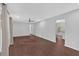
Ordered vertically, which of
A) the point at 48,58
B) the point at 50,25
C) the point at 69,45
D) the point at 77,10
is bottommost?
the point at 69,45

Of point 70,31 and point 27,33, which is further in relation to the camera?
point 27,33

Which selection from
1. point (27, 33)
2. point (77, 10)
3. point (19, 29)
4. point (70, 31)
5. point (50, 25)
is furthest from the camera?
point (27, 33)

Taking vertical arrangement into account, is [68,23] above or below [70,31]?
above

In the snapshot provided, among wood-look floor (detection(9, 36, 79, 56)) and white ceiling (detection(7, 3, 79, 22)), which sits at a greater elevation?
white ceiling (detection(7, 3, 79, 22))

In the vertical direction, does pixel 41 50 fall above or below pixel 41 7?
below

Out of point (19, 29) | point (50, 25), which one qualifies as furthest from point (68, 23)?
point (19, 29)

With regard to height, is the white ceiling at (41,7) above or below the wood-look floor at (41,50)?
above

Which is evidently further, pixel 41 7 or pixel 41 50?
pixel 41 50

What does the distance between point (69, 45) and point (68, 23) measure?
1.35 meters

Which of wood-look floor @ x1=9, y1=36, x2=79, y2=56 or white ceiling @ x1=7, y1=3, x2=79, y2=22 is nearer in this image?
white ceiling @ x1=7, y1=3, x2=79, y2=22

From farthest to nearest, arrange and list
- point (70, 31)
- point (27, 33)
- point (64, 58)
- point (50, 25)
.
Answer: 1. point (27, 33)
2. point (50, 25)
3. point (70, 31)
4. point (64, 58)

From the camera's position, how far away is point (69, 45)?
20.1 ft

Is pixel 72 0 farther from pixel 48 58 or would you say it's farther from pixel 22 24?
pixel 22 24

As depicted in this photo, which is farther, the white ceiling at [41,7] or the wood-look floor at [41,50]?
the wood-look floor at [41,50]
